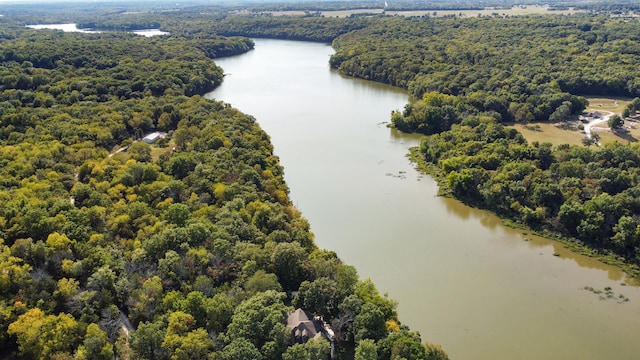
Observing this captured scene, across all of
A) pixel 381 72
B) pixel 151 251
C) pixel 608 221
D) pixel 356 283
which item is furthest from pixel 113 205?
pixel 381 72

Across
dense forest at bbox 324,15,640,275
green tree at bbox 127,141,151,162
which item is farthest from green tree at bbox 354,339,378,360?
green tree at bbox 127,141,151,162

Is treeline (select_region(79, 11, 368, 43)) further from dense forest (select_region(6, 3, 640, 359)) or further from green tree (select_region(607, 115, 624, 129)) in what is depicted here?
green tree (select_region(607, 115, 624, 129))

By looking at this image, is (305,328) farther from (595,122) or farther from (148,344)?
(595,122)

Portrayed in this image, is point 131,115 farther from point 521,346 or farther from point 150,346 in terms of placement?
point 521,346

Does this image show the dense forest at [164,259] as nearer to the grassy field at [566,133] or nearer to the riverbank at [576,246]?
the riverbank at [576,246]

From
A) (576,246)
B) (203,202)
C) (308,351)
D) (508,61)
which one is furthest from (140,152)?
(508,61)

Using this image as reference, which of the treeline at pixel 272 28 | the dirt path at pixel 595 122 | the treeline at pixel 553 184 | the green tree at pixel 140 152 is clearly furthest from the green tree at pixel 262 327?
the treeline at pixel 272 28
